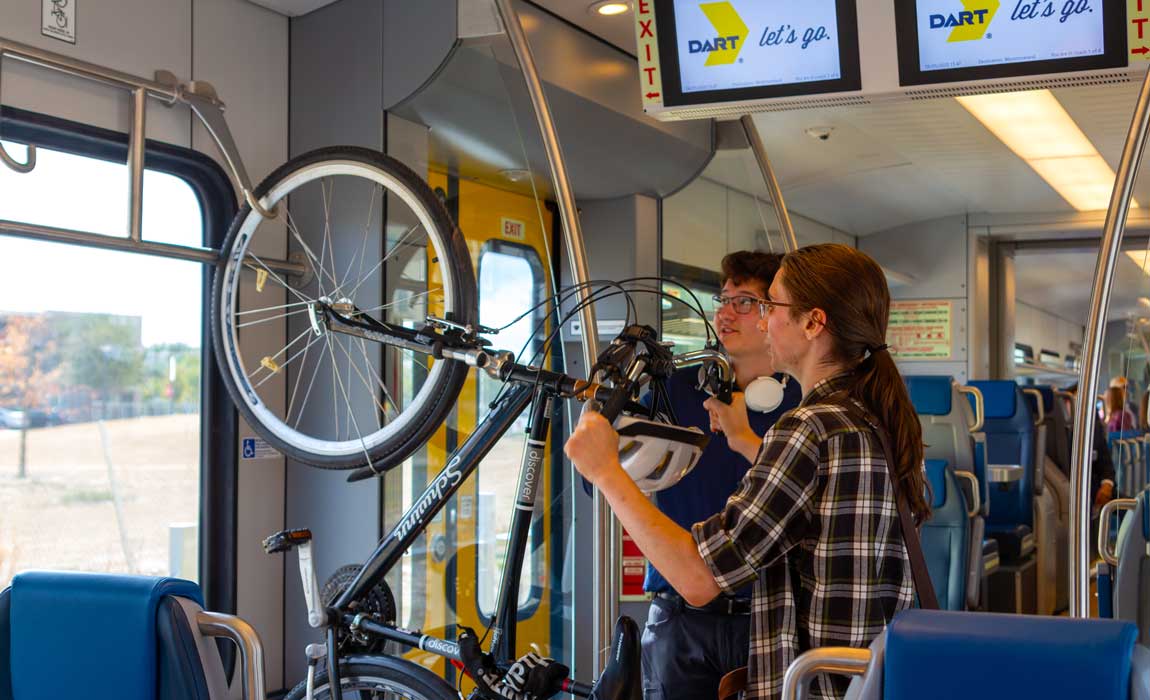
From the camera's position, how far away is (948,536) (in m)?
5.64

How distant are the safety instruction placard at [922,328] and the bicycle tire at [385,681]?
283 inches

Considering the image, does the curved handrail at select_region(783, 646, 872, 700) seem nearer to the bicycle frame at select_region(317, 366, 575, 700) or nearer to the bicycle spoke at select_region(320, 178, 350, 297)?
the bicycle frame at select_region(317, 366, 575, 700)

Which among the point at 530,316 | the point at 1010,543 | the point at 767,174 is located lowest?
the point at 1010,543

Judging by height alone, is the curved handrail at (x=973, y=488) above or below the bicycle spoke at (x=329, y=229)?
below

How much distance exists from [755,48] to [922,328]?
635 cm

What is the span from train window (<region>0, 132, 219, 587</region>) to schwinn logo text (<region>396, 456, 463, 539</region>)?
1.34 m

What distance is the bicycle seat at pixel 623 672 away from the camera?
85.8 inches

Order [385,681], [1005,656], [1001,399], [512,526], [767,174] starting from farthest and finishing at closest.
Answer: [1001,399] → [767,174] → [385,681] → [512,526] → [1005,656]

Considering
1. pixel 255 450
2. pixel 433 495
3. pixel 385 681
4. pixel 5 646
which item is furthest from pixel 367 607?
pixel 255 450

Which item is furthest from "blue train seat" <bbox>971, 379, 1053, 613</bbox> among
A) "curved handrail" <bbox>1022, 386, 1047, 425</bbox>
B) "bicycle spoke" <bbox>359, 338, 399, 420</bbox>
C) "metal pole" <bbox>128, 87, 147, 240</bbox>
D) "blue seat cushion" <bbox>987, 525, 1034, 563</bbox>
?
"metal pole" <bbox>128, 87, 147, 240</bbox>

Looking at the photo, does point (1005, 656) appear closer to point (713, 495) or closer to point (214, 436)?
point (713, 495)

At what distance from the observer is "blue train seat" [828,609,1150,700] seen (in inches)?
53.1

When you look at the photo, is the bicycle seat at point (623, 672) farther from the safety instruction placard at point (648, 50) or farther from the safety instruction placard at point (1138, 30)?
the safety instruction placard at point (1138, 30)

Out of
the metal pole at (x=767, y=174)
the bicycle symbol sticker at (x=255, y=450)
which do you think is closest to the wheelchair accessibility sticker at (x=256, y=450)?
the bicycle symbol sticker at (x=255, y=450)
